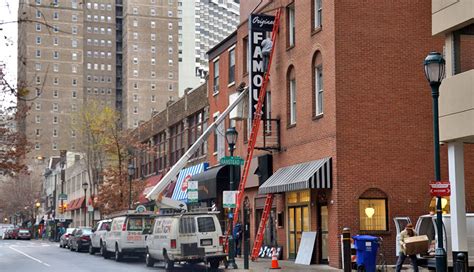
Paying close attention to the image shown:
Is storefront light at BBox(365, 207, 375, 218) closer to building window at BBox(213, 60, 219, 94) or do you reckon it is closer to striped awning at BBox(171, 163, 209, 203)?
building window at BBox(213, 60, 219, 94)

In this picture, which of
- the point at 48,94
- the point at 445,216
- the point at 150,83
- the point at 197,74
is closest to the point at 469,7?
the point at 445,216

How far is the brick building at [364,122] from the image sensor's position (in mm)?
25906

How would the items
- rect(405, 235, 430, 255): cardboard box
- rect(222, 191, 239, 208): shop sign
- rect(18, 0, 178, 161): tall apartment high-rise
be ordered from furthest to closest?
rect(18, 0, 178, 161): tall apartment high-rise < rect(222, 191, 239, 208): shop sign < rect(405, 235, 430, 255): cardboard box

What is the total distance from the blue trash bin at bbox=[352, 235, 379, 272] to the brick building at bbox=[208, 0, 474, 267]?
3874mm

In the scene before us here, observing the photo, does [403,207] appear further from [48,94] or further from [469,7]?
[48,94]

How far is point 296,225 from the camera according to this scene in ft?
96.3

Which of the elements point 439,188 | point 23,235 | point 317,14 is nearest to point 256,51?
point 317,14

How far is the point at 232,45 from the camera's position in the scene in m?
37.7

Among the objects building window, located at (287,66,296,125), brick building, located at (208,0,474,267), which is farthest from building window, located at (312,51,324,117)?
building window, located at (287,66,296,125)

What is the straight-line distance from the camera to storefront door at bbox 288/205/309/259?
2850 centimetres

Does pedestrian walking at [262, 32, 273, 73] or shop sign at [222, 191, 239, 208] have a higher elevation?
pedestrian walking at [262, 32, 273, 73]

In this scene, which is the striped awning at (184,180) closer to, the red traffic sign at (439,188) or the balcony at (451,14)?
the balcony at (451,14)

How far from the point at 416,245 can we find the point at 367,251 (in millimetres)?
1565

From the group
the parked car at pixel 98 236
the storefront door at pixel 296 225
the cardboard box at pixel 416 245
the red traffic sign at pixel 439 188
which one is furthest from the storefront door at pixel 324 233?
the parked car at pixel 98 236
